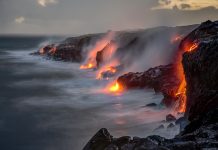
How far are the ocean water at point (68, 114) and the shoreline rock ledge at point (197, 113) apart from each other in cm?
345

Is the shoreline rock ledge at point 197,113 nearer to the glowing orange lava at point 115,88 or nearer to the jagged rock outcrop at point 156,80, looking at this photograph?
the jagged rock outcrop at point 156,80

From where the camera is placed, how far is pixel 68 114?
109 ft

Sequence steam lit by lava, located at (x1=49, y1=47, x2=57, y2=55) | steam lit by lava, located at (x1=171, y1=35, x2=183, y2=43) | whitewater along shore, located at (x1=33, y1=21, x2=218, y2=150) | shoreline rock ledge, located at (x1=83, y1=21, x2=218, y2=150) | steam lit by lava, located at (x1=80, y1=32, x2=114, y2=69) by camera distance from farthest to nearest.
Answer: steam lit by lava, located at (x1=49, y1=47, x2=57, y2=55) → steam lit by lava, located at (x1=80, y1=32, x2=114, y2=69) → steam lit by lava, located at (x1=171, y1=35, x2=183, y2=43) → whitewater along shore, located at (x1=33, y1=21, x2=218, y2=150) → shoreline rock ledge, located at (x1=83, y1=21, x2=218, y2=150)

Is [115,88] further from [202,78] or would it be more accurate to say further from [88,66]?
[88,66]

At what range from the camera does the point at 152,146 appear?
1307cm

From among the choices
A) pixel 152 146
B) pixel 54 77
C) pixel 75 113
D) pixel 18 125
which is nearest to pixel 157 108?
pixel 75 113

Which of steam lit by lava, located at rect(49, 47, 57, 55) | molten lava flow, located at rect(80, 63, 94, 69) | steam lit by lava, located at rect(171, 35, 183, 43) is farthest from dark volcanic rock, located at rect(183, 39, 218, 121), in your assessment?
steam lit by lava, located at rect(49, 47, 57, 55)

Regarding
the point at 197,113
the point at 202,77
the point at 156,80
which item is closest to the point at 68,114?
the point at 156,80

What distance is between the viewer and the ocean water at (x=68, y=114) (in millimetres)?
26422

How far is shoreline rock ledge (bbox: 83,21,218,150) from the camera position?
44.1 feet

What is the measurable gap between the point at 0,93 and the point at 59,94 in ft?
26.7

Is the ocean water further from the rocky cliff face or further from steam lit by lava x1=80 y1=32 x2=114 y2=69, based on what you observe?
steam lit by lava x1=80 y1=32 x2=114 y2=69

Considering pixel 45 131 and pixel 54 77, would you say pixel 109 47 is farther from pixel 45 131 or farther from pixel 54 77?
pixel 45 131

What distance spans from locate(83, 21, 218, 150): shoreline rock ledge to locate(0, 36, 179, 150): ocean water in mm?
3455
